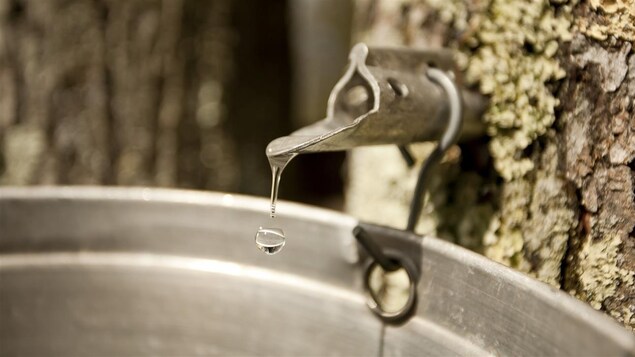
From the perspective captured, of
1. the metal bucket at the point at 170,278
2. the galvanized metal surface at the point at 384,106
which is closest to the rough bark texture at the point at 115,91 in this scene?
the metal bucket at the point at 170,278

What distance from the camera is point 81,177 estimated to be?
4.78ft

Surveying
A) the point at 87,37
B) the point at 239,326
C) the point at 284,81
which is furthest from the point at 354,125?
the point at 284,81

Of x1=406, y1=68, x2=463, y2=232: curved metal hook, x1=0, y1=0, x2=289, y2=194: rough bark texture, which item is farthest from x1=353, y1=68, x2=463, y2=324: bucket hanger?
x1=0, y1=0, x2=289, y2=194: rough bark texture

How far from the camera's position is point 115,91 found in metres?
1.47

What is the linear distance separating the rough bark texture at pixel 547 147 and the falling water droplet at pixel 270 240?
27 cm

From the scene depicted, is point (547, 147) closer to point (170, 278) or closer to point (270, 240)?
point (270, 240)

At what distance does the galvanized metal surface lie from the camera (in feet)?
1.87

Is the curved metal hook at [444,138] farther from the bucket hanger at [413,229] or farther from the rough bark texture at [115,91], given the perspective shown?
the rough bark texture at [115,91]

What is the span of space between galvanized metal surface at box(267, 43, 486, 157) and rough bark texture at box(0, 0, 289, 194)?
89 cm

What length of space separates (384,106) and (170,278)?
1.15ft

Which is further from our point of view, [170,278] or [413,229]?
[170,278]

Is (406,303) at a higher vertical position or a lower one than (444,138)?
lower

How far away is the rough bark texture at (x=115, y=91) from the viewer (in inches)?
55.4

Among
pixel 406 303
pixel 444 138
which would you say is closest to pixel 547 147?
pixel 444 138
